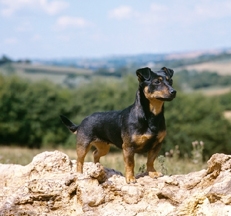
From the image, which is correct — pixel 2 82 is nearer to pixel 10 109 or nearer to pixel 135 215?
pixel 10 109

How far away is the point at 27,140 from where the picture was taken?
4319 cm

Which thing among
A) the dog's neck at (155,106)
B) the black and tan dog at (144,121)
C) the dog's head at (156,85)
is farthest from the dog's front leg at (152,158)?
the dog's head at (156,85)

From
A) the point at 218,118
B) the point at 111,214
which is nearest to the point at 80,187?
the point at 111,214

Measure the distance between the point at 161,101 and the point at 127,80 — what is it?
37.6 meters

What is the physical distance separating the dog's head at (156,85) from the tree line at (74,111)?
93.3 feet

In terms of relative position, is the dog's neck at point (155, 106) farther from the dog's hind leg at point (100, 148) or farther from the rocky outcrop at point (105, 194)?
the dog's hind leg at point (100, 148)

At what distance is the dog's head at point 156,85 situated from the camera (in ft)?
20.2

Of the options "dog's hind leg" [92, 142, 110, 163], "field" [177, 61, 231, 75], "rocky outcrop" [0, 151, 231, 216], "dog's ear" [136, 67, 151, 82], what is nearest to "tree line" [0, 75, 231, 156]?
"dog's hind leg" [92, 142, 110, 163]

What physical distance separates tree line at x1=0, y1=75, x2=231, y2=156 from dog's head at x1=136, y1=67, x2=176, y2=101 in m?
28.4

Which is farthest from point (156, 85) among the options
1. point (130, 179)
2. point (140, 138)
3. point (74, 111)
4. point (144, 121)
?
point (74, 111)

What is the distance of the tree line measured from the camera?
37.0 meters

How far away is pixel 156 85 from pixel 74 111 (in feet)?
126

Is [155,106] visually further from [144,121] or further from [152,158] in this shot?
[152,158]

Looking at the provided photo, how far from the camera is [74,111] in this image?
4438cm
